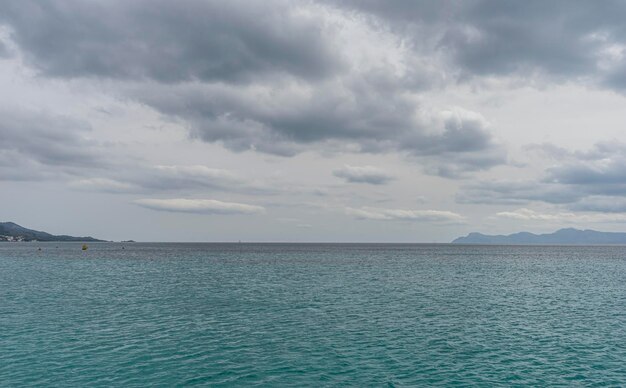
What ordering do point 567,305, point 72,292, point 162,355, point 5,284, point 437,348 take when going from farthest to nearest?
point 5,284 < point 72,292 < point 567,305 < point 437,348 < point 162,355

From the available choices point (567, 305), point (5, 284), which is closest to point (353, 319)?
point (567, 305)

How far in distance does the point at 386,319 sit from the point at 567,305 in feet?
105

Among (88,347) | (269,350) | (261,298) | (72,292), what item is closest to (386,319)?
(269,350)

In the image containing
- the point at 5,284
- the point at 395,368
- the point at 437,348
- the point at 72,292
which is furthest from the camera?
the point at 5,284

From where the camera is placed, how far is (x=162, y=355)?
37281 millimetres

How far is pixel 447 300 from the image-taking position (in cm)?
6925

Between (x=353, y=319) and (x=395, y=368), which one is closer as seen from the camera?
(x=395, y=368)

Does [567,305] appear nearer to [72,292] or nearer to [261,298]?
[261,298]

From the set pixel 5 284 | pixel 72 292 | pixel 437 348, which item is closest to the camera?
pixel 437 348

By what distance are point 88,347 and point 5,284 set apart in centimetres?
6455

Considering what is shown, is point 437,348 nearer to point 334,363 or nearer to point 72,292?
point 334,363

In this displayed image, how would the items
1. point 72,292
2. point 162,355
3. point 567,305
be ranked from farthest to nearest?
point 72,292 → point 567,305 → point 162,355

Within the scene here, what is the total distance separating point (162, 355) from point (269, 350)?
8975 millimetres

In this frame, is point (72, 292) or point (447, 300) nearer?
point (447, 300)
